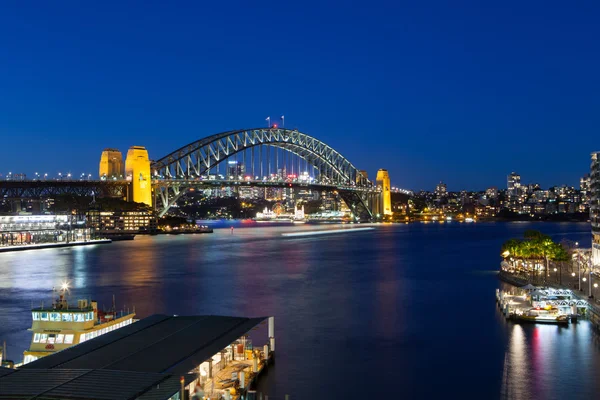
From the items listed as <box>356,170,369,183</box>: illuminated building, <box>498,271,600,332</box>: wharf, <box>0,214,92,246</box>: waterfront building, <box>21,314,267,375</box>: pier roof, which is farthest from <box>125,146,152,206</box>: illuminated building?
<box>21,314,267,375</box>: pier roof

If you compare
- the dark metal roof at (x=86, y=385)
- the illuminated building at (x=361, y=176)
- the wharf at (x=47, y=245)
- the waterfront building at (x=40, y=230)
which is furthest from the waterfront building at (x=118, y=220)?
the dark metal roof at (x=86, y=385)

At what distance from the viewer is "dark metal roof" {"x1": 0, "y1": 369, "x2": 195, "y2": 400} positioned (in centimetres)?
826

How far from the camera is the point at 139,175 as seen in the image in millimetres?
64938

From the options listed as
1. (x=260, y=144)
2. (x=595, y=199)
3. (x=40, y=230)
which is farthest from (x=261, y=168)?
(x=595, y=199)

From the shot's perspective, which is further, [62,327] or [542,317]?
[542,317]

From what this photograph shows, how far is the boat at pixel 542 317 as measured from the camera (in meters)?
17.9

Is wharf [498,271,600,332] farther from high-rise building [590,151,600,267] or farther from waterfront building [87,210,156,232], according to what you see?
Answer: waterfront building [87,210,156,232]

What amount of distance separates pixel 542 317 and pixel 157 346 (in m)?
10.8

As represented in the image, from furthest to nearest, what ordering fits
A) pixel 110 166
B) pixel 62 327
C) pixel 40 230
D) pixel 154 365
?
pixel 110 166, pixel 40 230, pixel 62 327, pixel 154 365

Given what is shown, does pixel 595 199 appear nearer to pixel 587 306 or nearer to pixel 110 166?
pixel 587 306

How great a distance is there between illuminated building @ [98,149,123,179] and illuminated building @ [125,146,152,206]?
3.65m

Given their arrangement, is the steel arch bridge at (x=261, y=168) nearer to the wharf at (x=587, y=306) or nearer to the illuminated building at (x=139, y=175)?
the illuminated building at (x=139, y=175)

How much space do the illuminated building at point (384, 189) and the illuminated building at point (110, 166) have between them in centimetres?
4196

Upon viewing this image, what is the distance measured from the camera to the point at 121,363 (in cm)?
1022
